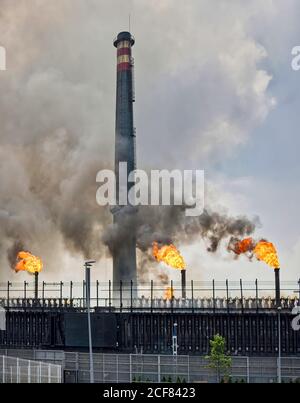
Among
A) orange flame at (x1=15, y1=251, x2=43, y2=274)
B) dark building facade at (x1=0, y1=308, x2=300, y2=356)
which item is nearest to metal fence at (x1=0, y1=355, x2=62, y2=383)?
dark building facade at (x1=0, y1=308, x2=300, y2=356)

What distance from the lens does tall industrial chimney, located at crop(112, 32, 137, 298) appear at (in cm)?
9506

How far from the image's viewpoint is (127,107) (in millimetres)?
97875

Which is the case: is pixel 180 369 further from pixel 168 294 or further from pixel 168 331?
pixel 168 294

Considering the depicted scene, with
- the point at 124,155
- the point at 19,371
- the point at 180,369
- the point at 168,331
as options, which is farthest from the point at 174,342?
the point at 124,155

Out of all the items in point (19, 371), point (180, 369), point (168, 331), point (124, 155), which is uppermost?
point (124, 155)

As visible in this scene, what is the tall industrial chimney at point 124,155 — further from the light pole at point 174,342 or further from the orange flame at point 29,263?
the light pole at point 174,342

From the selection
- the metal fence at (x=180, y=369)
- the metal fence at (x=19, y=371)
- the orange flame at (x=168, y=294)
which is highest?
the orange flame at (x=168, y=294)

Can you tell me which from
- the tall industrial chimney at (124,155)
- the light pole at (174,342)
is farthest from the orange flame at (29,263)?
the light pole at (174,342)

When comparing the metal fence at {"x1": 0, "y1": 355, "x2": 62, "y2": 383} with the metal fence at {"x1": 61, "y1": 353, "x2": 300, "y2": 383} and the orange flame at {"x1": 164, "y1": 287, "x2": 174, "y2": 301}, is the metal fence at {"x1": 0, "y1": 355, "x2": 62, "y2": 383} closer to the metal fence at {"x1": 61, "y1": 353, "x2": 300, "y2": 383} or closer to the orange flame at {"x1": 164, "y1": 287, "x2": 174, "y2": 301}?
the metal fence at {"x1": 61, "y1": 353, "x2": 300, "y2": 383}

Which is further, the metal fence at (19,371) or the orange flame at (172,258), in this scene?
the orange flame at (172,258)

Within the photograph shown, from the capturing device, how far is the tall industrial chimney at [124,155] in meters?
95.1

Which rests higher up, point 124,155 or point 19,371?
point 124,155

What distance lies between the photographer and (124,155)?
316ft

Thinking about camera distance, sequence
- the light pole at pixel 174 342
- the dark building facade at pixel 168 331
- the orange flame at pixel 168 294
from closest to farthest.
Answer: the light pole at pixel 174 342 → the dark building facade at pixel 168 331 → the orange flame at pixel 168 294
